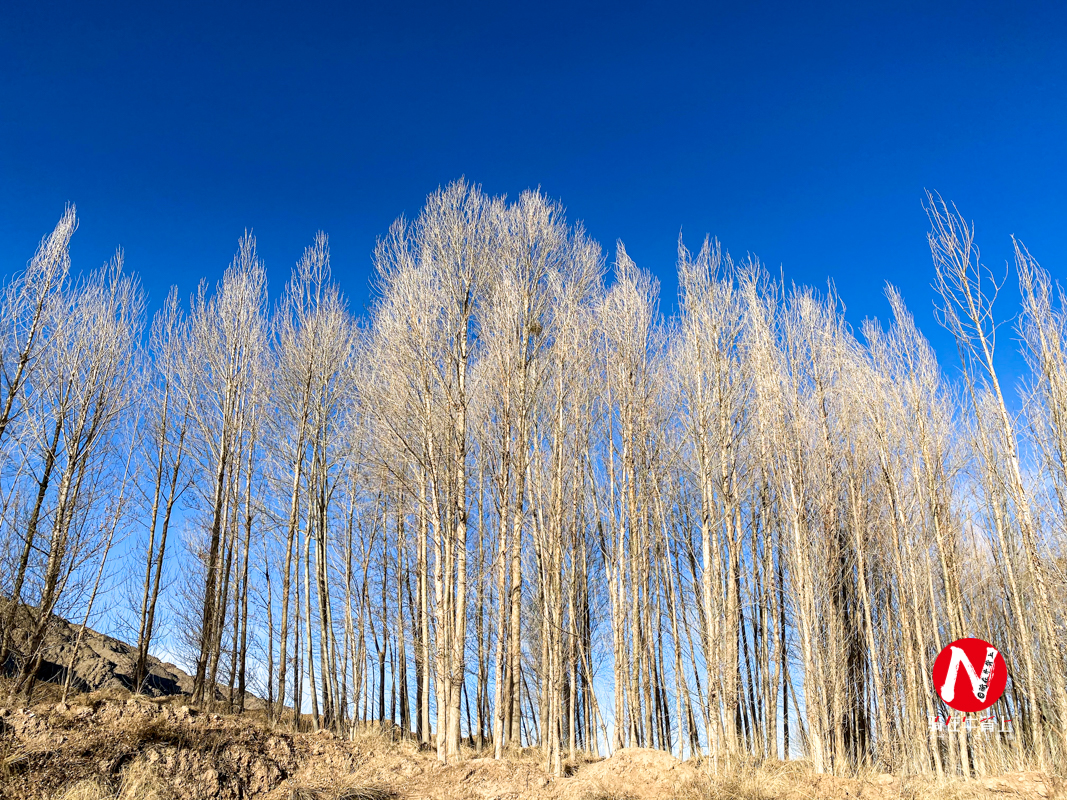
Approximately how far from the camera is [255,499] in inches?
621

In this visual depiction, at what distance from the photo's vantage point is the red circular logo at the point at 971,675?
914cm

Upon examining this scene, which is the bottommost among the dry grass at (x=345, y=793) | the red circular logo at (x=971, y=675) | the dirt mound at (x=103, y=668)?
the dry grass at (x=345, y=793)

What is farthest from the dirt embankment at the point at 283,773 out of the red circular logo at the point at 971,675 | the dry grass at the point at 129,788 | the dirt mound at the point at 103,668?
the dirt mound at the point at 103,668

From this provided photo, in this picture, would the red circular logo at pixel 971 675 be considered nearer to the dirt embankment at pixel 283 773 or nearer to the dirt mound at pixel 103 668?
the dirt embankment at pixel 283 773

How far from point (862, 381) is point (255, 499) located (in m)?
14.9

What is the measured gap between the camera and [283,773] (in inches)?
410

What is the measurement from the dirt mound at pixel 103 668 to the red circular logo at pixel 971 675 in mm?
13757

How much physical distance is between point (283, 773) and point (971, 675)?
399 inches

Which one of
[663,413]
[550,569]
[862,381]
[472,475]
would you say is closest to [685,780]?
[550,569]

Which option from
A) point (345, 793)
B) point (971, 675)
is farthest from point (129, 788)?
point (971, 675)

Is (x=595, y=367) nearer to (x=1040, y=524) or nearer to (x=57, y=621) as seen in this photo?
(x=1040, y=524)

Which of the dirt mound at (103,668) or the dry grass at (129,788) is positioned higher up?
the dirt mound at (103,668)

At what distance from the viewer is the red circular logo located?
914cm

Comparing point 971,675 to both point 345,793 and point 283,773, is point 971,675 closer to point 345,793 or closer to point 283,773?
point 345,793
